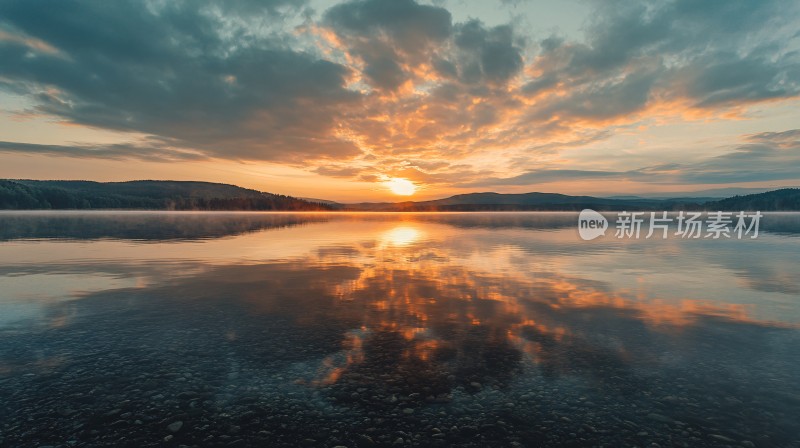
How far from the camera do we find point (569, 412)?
9375mm

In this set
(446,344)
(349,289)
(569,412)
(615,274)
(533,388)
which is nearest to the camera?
(569,412)

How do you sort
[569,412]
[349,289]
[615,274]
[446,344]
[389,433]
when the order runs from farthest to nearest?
[615,274]
[349,289]
[446,344]
[569,412]
[389,433]

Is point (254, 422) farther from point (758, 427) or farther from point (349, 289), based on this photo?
point (349, 289)

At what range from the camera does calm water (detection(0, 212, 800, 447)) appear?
28.5ft

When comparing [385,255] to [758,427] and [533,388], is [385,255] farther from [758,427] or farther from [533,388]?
[758,427]

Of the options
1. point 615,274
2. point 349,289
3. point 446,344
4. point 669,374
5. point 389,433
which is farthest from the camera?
point 615,274

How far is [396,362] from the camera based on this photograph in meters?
12.1

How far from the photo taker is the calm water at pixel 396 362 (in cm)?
867

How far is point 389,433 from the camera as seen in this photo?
8523 mm

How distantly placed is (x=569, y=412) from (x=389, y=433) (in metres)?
4.09

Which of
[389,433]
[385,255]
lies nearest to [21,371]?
[389,433]

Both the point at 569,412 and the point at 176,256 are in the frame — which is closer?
the point at 569,412

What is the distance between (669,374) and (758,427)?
2.64 metres

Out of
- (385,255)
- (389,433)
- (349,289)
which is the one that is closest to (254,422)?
(389,433)
